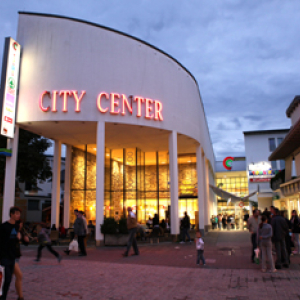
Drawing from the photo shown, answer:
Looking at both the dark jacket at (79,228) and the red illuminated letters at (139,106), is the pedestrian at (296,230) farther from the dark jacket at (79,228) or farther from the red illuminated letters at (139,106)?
the red illuminated letters at (139,106)

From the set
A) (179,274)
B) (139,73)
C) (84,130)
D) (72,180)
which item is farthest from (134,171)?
(179,274)

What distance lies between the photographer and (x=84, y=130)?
1889 cm

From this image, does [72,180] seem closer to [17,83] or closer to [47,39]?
[17,83]

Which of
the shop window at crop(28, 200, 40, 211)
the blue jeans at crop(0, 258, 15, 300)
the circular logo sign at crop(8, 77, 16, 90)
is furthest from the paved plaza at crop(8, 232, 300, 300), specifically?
the shop window at crop(28, 200, 40, 211)

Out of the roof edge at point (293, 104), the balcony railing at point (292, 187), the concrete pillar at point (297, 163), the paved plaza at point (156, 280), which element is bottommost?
the paved plaza at point (156, 280)

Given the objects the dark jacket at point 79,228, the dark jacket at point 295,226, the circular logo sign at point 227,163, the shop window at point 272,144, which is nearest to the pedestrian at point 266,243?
the dark jacket at point 295,226

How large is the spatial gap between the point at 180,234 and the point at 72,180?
31.1ft

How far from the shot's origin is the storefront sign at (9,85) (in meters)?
16.0

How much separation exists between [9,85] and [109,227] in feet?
28.9

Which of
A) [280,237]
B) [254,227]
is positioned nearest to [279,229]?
[280,237]

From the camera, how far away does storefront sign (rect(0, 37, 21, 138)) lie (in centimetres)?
1602

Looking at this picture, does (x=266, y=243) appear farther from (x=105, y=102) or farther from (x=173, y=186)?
(x=105, y=102)

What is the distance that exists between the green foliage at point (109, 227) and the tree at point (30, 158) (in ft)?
39.2

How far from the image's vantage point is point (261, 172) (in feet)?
139
